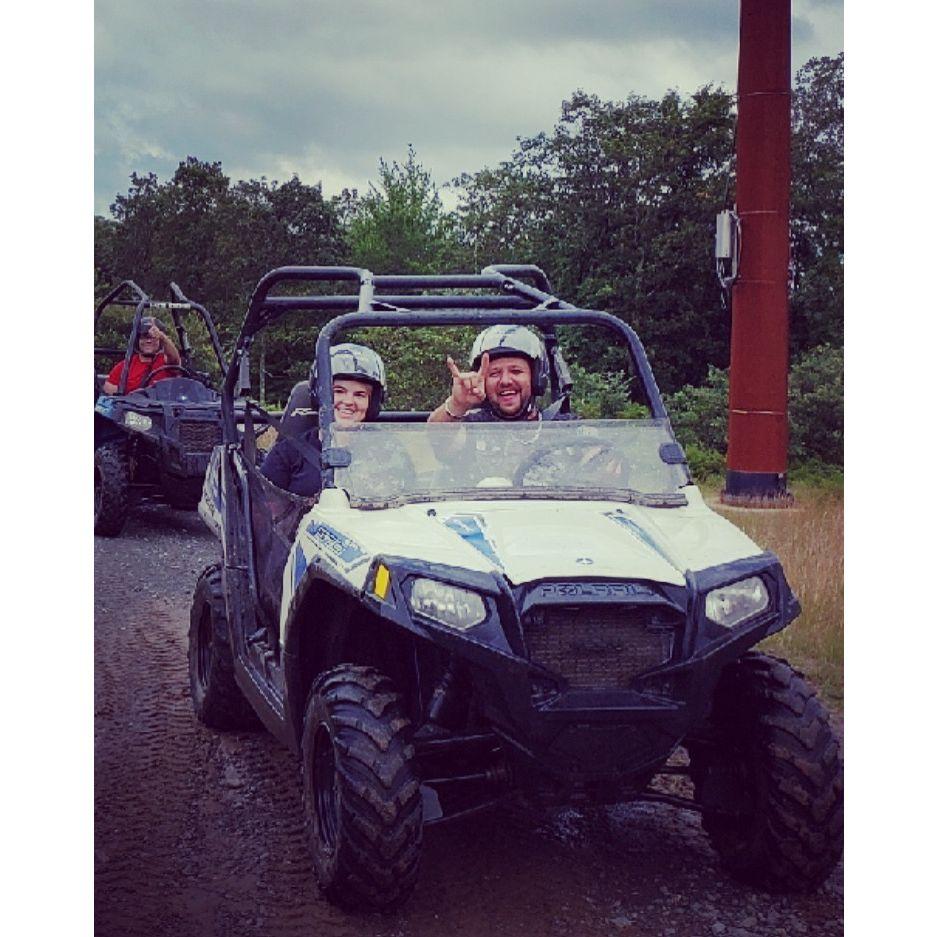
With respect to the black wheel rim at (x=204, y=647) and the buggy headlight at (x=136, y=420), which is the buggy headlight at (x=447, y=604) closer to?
the black wheel rim at (x=204, y=647)

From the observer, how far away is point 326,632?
13.1 ft

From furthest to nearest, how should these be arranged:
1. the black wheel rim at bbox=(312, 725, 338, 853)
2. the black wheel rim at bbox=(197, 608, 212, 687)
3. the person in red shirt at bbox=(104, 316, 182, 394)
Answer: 1. the black wheel rim at bbox=(197, 608, 212, 687)
2. the person in red shirt at bbox=(104, 316, 182, 394)
3. the black wheel rim at bbox=(312, 725, 338, 853)

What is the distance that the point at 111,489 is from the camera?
5531 mm

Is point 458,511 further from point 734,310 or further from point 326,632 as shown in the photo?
point 734,310

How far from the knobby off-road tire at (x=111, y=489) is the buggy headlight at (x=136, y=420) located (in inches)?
16.1

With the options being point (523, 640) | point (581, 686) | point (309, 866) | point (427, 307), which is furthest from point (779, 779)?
point (427, 307)

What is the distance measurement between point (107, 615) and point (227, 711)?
71cm

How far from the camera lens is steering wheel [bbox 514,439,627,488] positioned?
13.3ft

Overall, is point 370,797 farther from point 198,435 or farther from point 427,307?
point 198,435

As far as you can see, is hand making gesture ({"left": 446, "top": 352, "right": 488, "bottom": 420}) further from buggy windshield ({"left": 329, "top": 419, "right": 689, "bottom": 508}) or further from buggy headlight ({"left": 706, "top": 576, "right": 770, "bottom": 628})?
buggy headlight ({"left": 706, "top": 576, "right": 770, "bottom": 628})

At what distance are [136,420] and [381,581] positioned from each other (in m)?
4.16

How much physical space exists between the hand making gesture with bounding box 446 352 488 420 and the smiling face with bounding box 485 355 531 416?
2 cm

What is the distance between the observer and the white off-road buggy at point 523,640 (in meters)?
3.34

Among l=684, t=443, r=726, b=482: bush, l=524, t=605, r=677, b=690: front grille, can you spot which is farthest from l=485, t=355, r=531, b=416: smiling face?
l=524, t=605, r=677, b=690: front grille
